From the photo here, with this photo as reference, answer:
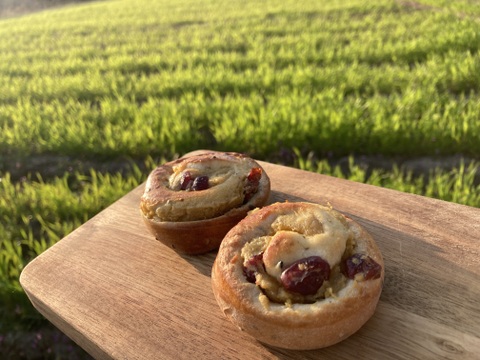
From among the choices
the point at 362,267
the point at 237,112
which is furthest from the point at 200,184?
the point at 237,112

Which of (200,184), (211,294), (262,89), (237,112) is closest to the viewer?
(211,294)

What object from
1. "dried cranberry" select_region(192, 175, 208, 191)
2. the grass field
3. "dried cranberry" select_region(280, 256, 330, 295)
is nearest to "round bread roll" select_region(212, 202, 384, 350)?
"dried cranberry" select_region(280, 256, 330, 295)

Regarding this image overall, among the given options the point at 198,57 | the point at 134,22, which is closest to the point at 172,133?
the point at 198,57

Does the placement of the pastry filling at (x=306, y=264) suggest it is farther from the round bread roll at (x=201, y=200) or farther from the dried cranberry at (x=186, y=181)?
the dried cranberry at (x=186, y=181)

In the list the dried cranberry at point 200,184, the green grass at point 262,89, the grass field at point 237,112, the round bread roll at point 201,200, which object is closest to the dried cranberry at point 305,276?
the round bread roll at point 201,200

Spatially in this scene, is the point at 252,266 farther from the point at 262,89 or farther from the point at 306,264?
the point at 262,89

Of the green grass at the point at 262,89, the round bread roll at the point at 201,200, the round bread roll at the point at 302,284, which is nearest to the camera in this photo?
the round bread roll at the point at 302,284
